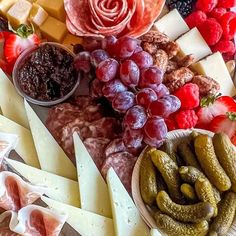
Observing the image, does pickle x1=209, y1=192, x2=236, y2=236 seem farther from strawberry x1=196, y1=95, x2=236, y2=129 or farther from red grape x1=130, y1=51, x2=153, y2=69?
red grape x1=130, y1=51, x2=153, y2=69

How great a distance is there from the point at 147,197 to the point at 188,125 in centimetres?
27

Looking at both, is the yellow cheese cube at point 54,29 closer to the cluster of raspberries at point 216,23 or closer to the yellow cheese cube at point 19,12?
the yellow cheese cube at point 19,12

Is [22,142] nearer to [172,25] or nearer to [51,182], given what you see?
[51,182]

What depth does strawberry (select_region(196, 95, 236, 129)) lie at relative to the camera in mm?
1798

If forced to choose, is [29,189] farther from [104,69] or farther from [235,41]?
[235,41]

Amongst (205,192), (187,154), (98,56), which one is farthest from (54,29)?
(205,192)

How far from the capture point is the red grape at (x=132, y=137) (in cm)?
165

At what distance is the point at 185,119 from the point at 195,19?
0.42m

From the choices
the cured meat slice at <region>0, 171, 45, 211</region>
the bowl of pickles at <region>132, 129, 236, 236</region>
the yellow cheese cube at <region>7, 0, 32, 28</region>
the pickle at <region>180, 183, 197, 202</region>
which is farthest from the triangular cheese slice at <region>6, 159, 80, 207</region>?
the yellow cheese cube at <region>7, 0, 32, 28</region>

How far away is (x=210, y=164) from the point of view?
1.63 metres

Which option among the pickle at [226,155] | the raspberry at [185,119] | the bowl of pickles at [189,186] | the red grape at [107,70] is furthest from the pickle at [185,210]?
the red grape at [107,70]

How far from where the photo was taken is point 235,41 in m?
1.97

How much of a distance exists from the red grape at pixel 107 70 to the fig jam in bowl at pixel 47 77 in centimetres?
18

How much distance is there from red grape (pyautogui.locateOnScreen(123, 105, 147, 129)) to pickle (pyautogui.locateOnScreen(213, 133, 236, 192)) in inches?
9.1
